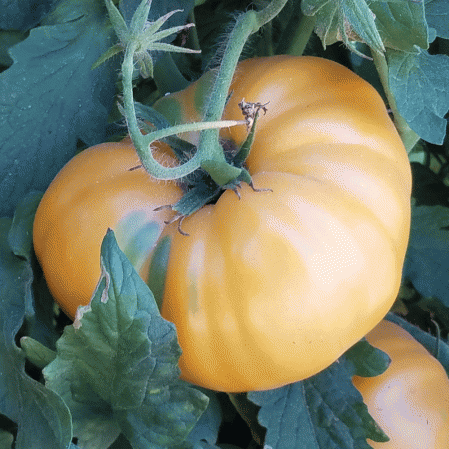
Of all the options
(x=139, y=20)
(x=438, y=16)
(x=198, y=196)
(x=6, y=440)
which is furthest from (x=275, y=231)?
(x=6, y=440)

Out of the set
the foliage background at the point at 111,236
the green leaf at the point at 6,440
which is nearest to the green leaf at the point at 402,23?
the foliage background at the point at 111,236

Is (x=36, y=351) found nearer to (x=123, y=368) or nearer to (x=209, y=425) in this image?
(x=123, y=368)

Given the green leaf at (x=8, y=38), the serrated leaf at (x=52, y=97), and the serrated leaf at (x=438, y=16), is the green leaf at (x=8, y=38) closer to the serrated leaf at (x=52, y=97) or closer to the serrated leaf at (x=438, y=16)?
the serrated leaf at (x=52, y=97)

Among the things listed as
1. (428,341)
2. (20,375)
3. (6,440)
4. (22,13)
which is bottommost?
(428,341)

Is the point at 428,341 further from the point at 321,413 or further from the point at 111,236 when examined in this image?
the point at 111,236

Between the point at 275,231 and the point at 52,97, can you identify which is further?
the point at 52,97

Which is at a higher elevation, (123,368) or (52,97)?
(52,97)

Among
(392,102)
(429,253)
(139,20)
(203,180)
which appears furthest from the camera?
(429,253)

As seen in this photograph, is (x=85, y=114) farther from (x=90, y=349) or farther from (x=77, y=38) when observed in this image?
Answer: (x=90, y=349)

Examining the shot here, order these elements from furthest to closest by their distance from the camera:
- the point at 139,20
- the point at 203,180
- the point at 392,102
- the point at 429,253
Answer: the point at 429,253
the point at 392,102
the point at 203,180
the point at 139,20
